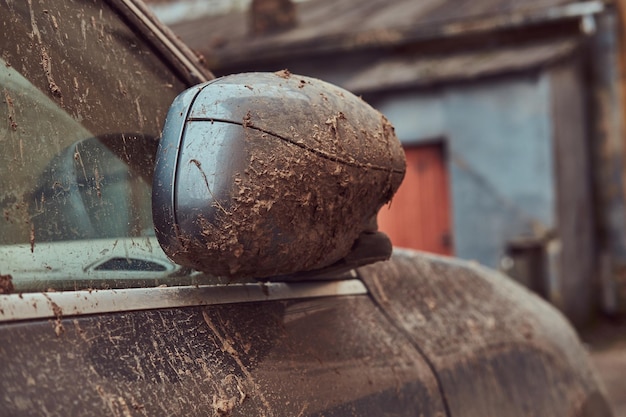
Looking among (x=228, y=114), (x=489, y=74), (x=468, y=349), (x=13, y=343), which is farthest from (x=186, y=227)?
(x=489, y=74)

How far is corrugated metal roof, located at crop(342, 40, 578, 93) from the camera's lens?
1036 cm

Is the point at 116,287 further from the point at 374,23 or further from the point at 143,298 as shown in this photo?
the point at 374,23

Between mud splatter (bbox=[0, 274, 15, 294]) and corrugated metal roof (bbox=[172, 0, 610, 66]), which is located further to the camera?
corrugated metal roof (bbox=[172, 0, 610, 66])

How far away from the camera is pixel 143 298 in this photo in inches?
49.7

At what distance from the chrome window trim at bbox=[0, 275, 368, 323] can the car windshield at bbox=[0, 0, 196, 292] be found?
0.04 meters

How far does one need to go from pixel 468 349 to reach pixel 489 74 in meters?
8.83

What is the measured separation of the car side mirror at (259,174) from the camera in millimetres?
1231

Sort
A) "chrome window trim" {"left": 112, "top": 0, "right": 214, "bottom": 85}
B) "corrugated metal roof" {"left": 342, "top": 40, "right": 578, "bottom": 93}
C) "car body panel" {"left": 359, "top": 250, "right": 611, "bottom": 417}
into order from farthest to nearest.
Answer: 1. "corrugated metal roof" {"left": 342, "top": 40, "right": 578, "bottom": 93}
2. "car body panel" {"left": 359, "top": 250, "right": 611, "bottom": 417}
3. "chrome window trim" {"left": 112, "top": 0, "right": 214, "bottom": 85}

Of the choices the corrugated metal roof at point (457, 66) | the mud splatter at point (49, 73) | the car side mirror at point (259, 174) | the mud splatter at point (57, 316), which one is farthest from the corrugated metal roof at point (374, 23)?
the mud splatter at point (57, 316)

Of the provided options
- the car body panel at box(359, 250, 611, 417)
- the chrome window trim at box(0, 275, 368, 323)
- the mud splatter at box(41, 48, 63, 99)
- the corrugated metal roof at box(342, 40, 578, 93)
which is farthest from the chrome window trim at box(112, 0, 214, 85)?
the corrugated metal roof at box(342, 40, 578, 93)

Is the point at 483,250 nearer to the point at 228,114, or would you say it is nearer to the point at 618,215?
the point at 618,215

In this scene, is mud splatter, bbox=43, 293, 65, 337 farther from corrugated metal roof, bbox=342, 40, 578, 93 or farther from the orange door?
the orange door

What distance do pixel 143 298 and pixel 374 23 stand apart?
10.9 meters

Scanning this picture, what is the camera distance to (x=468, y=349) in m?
2.04
